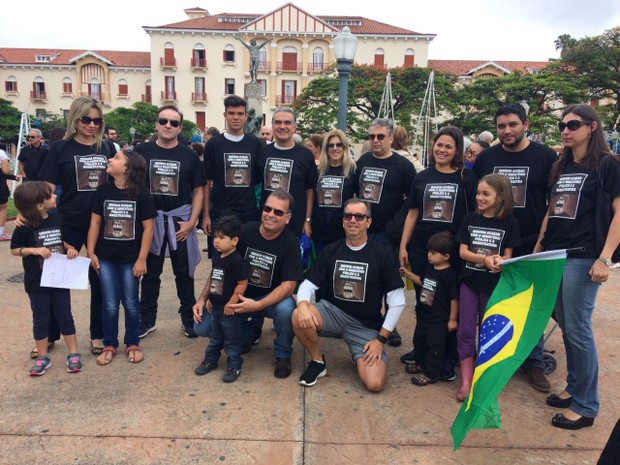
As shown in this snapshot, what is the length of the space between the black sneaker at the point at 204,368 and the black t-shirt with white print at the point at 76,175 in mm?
1483

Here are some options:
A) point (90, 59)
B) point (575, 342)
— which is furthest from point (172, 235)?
point (90, 59)

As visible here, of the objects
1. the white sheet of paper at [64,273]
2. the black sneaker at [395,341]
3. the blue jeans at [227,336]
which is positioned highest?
the white sheet of paper at [64,273]

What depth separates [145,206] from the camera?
3.89 metres

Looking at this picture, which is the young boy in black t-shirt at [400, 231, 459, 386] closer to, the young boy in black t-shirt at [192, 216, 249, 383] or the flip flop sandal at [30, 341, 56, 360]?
the young boy in black t-shirt at [192, 216, 249, 383]

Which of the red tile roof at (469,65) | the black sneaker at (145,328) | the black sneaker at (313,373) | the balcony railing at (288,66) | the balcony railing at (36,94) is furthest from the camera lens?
the balcony railing at (36,94)

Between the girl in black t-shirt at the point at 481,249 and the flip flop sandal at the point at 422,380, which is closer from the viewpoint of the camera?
the girl in black t-shirt at the point at 481,249

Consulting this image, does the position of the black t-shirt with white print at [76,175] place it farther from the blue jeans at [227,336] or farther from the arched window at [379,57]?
the arched window at [379,57]

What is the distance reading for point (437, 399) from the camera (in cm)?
347

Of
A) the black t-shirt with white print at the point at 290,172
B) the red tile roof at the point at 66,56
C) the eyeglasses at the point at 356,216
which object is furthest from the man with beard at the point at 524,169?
the red tile roof at the point at 66,56

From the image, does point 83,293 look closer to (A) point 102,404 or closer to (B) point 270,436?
(A) point 102,404

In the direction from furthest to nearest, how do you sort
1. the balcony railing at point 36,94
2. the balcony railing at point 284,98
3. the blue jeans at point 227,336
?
the balcony railing at point 36,94, the balcony railing at point 284,98, the blue jeans at point 227,336

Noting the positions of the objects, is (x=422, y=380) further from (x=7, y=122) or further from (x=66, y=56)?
(x=66, y=56)

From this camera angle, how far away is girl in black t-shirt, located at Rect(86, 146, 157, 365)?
382 centimetres

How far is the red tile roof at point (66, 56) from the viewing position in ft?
175
